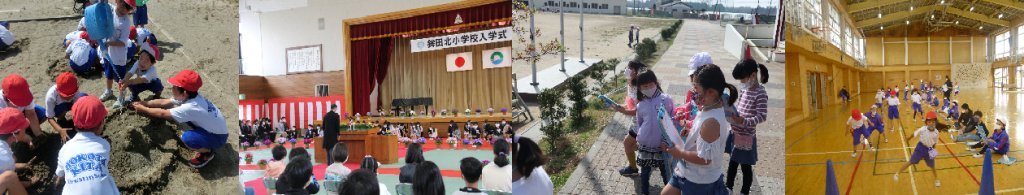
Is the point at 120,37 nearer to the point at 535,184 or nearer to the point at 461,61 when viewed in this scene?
the point at 461,61

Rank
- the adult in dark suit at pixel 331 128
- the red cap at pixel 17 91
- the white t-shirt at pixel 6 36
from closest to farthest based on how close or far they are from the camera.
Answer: the adult in dark suit at pixel 331 128 → the red cap at pixel 17 91 → the white t-shirt at pixel 6 36

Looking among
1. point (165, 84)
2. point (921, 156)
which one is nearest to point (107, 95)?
point (165, 84)

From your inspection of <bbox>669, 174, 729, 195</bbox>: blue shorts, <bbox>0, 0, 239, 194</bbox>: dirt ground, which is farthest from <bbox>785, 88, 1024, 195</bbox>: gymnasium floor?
<bbox>0, 0, 239, 194</bbox>: dirt ground

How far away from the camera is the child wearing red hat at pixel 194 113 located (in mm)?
3527

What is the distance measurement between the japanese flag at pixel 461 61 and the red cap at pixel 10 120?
4588 mm

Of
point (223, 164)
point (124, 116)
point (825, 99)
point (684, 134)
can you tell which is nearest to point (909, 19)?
point (825, 99)

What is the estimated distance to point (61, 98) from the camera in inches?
169

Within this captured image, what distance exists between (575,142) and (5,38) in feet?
25.6

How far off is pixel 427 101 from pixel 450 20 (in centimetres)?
56

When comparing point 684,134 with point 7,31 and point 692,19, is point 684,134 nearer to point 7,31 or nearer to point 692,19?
point 692,19

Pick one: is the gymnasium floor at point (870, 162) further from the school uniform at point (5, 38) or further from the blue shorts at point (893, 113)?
the school uniform at point (5, 38)

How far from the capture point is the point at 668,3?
8.43 ft

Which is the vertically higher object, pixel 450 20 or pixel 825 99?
pixel 450 20

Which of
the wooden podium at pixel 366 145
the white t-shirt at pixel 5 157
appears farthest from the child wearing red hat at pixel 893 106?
the white t-shirt at pixel 5 157
